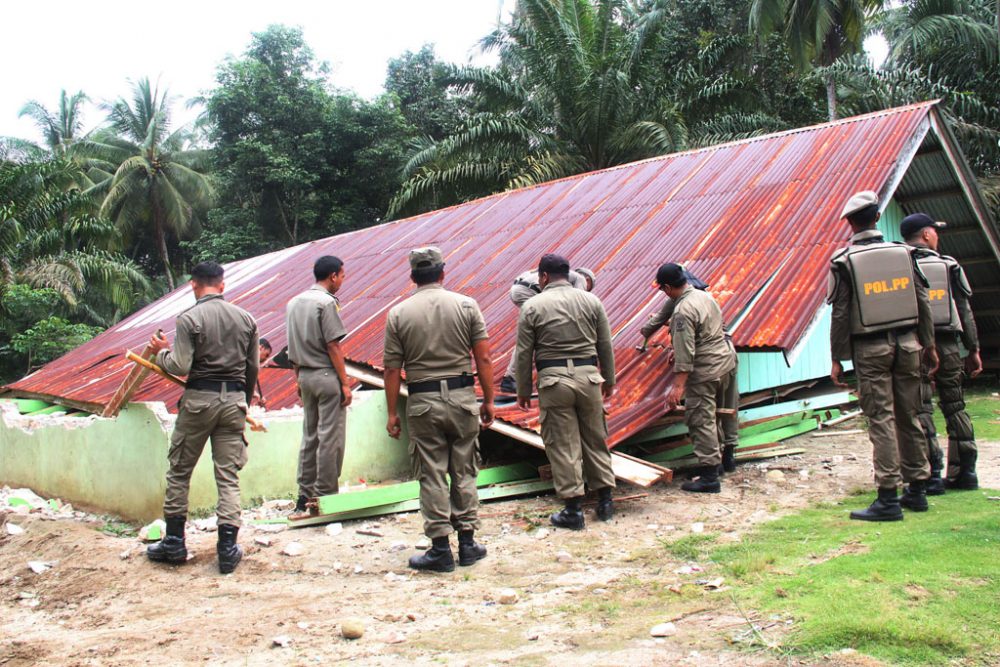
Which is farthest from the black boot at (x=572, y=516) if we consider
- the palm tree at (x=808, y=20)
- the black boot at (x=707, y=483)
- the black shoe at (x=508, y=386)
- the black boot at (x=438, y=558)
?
the palm tree at (x=808, y=20)

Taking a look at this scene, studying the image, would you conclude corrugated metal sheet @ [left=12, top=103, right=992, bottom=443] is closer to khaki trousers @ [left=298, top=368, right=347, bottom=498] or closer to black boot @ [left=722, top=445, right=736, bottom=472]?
black boot @ [left=722, top=445, right=736, bottom=472]

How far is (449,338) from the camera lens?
16.0 feet

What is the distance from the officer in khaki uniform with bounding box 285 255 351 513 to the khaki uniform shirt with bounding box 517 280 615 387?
4.36ft

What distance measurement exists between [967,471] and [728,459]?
1.76 meters

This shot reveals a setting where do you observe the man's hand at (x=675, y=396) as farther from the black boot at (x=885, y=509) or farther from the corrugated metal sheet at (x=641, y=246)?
the black boot at (x=885, y=509)

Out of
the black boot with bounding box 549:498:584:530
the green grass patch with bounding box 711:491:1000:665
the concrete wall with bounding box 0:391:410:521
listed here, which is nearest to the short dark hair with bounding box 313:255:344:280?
the concrete wall with bounding box 0:391:410:521

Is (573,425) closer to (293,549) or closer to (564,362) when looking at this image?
(564,362)

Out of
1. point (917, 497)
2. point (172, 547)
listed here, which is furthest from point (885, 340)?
point (172, 547)

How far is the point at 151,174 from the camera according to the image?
33938 mm

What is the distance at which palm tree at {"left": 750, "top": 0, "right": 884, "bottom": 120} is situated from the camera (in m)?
22.3

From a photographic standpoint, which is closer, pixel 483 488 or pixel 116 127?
pixel 483 488

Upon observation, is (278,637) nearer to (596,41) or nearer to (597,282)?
(597,282)

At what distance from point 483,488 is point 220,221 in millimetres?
26507

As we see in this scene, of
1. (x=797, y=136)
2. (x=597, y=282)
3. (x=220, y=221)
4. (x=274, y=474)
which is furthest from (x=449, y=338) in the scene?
(x=220, y=221)
